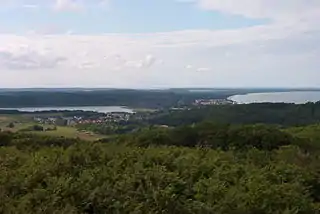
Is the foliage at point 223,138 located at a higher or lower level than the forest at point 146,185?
lower

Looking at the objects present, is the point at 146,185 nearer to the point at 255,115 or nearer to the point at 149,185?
the point at 149,185

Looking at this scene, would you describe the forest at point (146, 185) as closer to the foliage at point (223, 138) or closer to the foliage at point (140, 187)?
the foliage at point (140, 187)

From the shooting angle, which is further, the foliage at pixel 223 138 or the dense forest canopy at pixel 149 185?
the foliage at pixel 223 138

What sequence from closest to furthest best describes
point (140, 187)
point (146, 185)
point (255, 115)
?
point (140, 187) < point (146, 185) < point (255, 115)

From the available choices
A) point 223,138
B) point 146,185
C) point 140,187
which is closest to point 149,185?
point 146,185

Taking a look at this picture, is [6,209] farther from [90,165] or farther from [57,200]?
[90,165]

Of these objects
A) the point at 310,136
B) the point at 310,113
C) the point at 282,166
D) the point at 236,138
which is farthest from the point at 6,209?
the point at 310,113

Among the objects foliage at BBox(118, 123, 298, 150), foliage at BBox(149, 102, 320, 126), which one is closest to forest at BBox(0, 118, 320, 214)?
foliage at BBox(118, 123, 298, 150)

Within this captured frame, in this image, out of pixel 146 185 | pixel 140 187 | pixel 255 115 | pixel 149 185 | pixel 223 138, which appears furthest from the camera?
pixel 255 115

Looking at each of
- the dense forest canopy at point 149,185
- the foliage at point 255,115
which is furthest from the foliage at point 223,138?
the foliage at point 255,115

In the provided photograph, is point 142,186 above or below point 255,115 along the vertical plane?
above

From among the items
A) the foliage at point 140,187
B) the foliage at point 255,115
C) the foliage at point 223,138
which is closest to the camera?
the foliage at point 140,187

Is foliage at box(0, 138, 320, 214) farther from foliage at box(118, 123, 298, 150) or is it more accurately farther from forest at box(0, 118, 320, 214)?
foliage at box(118, 123, 298, 150)
